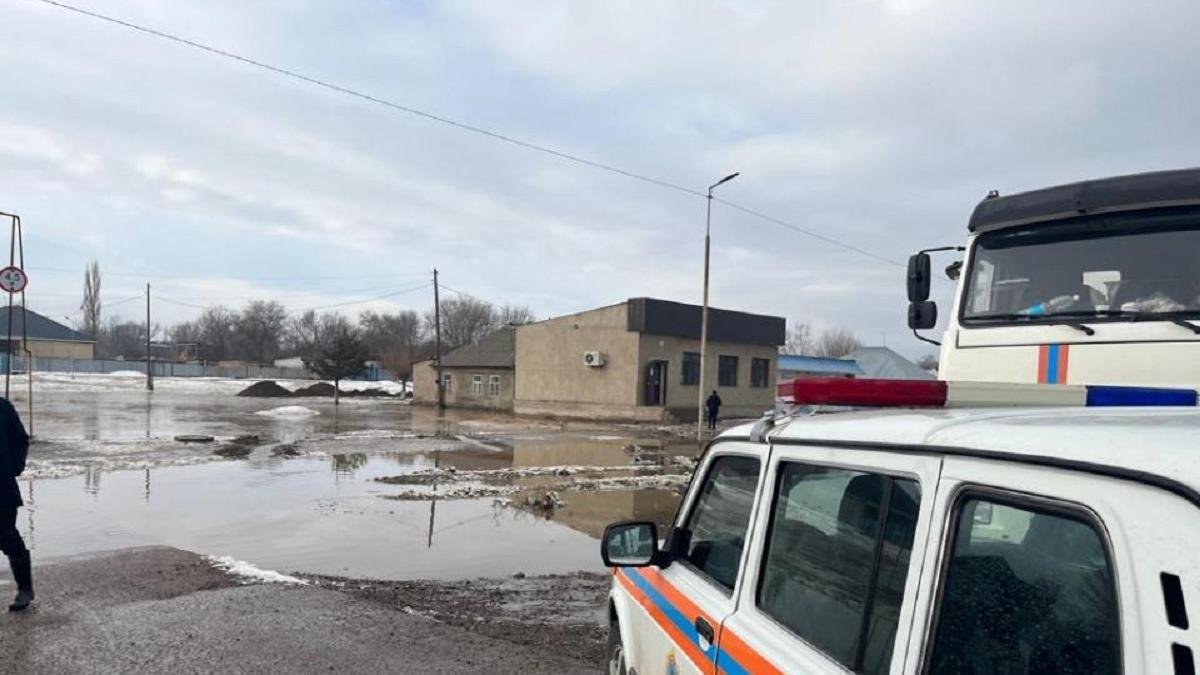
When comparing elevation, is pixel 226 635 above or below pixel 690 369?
below

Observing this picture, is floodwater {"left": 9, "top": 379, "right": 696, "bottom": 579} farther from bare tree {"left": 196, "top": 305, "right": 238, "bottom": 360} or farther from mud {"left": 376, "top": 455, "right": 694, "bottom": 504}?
bare tree {"left": 196, "top": 305, "right": 238, "bottom": 360}

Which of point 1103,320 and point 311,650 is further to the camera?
point 311,650

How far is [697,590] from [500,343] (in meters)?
47.9

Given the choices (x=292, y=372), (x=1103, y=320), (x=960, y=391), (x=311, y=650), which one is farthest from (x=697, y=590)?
(x=292, y=372)

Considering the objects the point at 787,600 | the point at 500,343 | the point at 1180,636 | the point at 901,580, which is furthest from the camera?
the point at 500,343

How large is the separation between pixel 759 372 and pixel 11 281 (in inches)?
1334

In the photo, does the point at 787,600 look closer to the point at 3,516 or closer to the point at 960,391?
the point at 960,391

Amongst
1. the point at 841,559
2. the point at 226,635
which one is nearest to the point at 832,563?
the point at 841,559

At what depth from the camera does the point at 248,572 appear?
790cm

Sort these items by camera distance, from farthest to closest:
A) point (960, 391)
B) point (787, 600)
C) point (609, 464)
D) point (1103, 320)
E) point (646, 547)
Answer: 1. point (609, 464)
2. point (1103, 320)
3. point (646, 547)
4. point (960, 391)
5. point (787, 600)

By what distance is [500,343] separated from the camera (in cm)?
5031

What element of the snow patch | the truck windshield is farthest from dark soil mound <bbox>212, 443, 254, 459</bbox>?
the truck windshield

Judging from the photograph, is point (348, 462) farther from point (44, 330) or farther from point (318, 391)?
point (44, 330)

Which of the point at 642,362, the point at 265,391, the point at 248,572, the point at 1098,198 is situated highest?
→ the point at 1098,198
